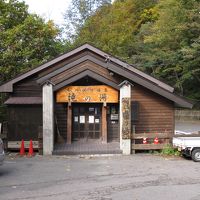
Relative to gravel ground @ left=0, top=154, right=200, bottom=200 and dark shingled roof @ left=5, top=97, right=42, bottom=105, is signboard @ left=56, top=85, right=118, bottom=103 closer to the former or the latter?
dark shingled roof @ left=5, top=97, right=42, bottom=105

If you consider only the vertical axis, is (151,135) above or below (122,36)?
below

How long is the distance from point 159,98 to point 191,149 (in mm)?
5297

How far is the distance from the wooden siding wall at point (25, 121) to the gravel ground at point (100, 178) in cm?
375

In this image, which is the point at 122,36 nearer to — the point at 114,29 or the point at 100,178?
the point at 114,29

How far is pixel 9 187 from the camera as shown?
495 inches

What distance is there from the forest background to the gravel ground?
41.6ft

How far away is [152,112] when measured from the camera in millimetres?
23531

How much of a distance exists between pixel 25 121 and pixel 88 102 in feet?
11.7

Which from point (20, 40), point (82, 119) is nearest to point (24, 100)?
point (82, 119)

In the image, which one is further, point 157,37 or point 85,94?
point 157,37

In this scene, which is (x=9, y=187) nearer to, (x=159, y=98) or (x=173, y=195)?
(x=173, y=195)

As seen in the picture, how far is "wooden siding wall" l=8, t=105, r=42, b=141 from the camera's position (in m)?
23.4

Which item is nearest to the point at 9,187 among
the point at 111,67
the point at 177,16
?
the point at 111,67

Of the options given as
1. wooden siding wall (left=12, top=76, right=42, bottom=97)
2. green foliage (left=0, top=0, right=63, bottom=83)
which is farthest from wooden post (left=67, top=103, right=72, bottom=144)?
green foliage (left=0, top=0, right=63, bottom=83)
